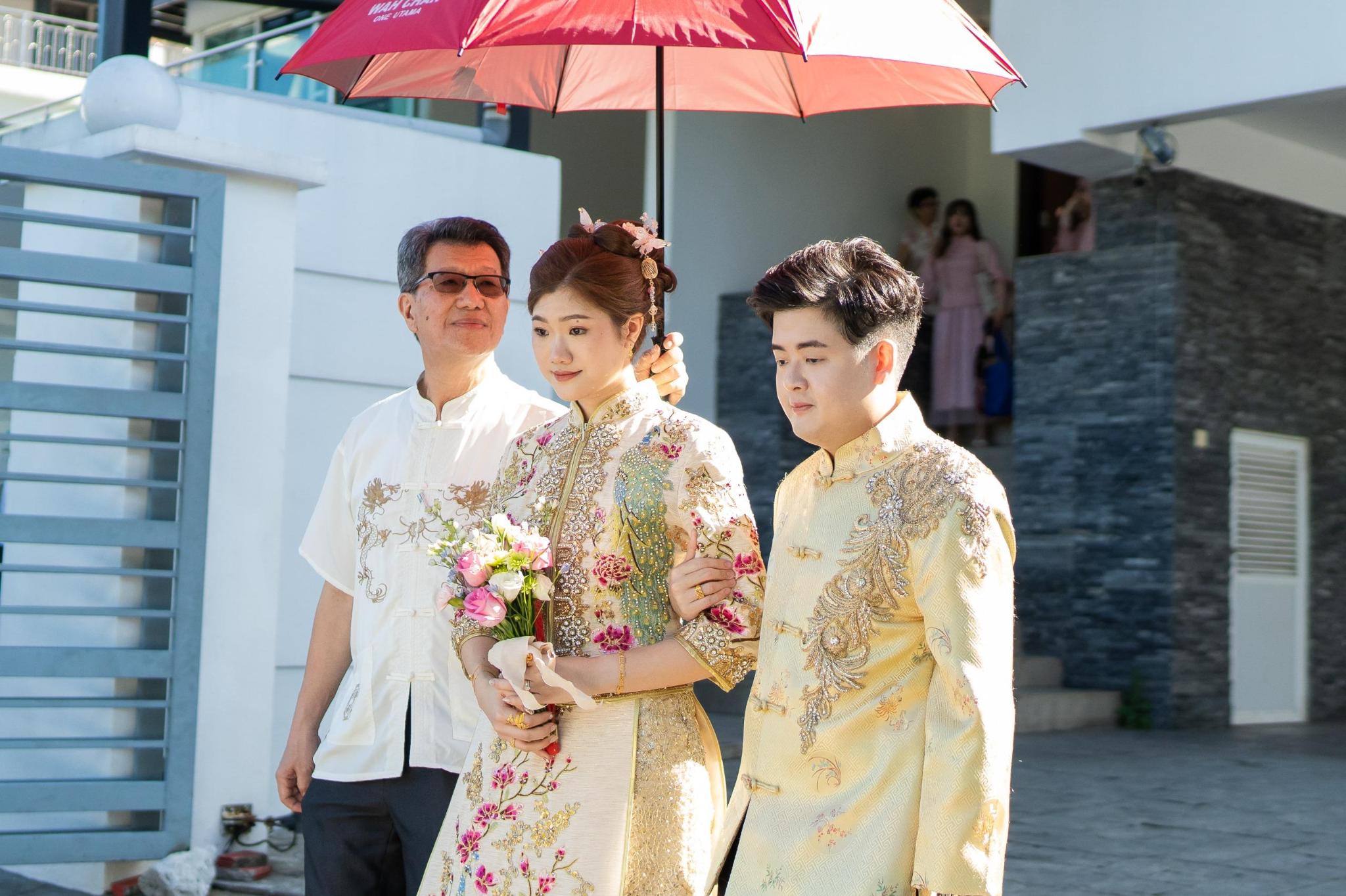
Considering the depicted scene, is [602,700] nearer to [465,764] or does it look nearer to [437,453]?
[465,764]

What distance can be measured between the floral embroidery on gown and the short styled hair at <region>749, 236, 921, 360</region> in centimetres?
31

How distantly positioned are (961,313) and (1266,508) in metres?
2.56

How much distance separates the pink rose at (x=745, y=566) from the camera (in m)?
2.52

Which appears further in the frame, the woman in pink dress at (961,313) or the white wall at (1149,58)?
the woman in pink dress at (961,313)

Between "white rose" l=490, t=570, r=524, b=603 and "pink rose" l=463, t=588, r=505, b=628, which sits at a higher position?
"white rose" l=490, t=570, r=524, b=603

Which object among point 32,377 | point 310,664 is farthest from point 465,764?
point 32,377

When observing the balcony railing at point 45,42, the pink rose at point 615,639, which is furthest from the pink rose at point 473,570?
the balcony railing at point 45,42

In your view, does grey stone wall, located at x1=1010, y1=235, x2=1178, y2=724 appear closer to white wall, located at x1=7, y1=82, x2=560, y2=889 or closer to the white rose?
white wall, located at x1=7, y1=82, x2=560, y2=889

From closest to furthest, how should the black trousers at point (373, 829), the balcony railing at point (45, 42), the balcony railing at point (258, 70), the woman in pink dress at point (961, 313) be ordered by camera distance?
the black trousers at point (373, 829) < the balcony railing at point (258, 70) < the woman in pink dress at point (961, 313) < the balcony railing at point (45, 42)

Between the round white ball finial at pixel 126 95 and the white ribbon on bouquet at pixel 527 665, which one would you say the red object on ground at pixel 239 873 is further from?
the white ribbon on bouquet at pixel 527 665

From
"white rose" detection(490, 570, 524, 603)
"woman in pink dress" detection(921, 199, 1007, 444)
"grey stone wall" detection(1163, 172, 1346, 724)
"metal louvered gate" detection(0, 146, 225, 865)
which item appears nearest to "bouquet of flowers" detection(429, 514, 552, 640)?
"white rose" detection(490, 570, 524, 603)

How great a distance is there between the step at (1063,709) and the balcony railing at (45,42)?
465 inches

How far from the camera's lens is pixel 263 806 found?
4.94m

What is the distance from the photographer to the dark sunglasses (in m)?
3.02
